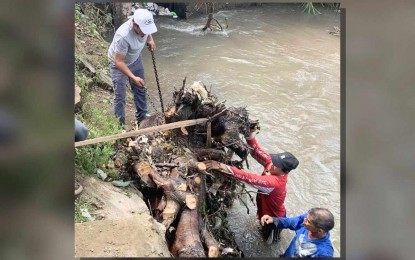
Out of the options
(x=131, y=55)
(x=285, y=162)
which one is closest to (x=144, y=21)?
(x=131, y=55)

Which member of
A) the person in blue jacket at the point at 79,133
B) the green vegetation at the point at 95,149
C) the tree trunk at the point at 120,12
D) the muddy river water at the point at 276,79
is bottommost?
the muddy river water at the point at 276,79

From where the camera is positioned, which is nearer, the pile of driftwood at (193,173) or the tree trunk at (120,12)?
the pile of driftwood at (193,173)

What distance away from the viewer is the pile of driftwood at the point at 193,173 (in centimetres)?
213

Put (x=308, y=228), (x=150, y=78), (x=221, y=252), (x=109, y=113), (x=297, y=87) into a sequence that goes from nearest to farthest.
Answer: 1. (x=308, y=228)
2. (x=221, y=252)
3. (x=109, y=113)
4. (x=150, y=78)
5. (x=297, y=87)

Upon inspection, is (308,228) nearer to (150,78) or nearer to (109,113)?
(109,113)

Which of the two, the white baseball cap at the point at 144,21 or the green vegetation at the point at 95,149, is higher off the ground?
the white baseball cap at the point at 144,21

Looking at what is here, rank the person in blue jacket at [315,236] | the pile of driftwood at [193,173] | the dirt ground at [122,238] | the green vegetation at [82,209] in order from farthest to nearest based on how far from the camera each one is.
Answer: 1. the pile of driftwood at [193,173]
2. the green vegetation at [82,209]
3. the person in blue jacket at [315,236]
4. the dirt ground at [122,238]

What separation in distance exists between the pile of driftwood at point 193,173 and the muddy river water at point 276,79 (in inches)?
12.0

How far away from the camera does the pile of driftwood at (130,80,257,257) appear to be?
2.13 m

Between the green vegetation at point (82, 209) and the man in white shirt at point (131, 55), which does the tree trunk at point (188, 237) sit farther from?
the man in white shirt at point (131, 55)

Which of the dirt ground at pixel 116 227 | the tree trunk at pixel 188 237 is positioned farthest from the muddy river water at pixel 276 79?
the dirt ground at pixel 116 227
